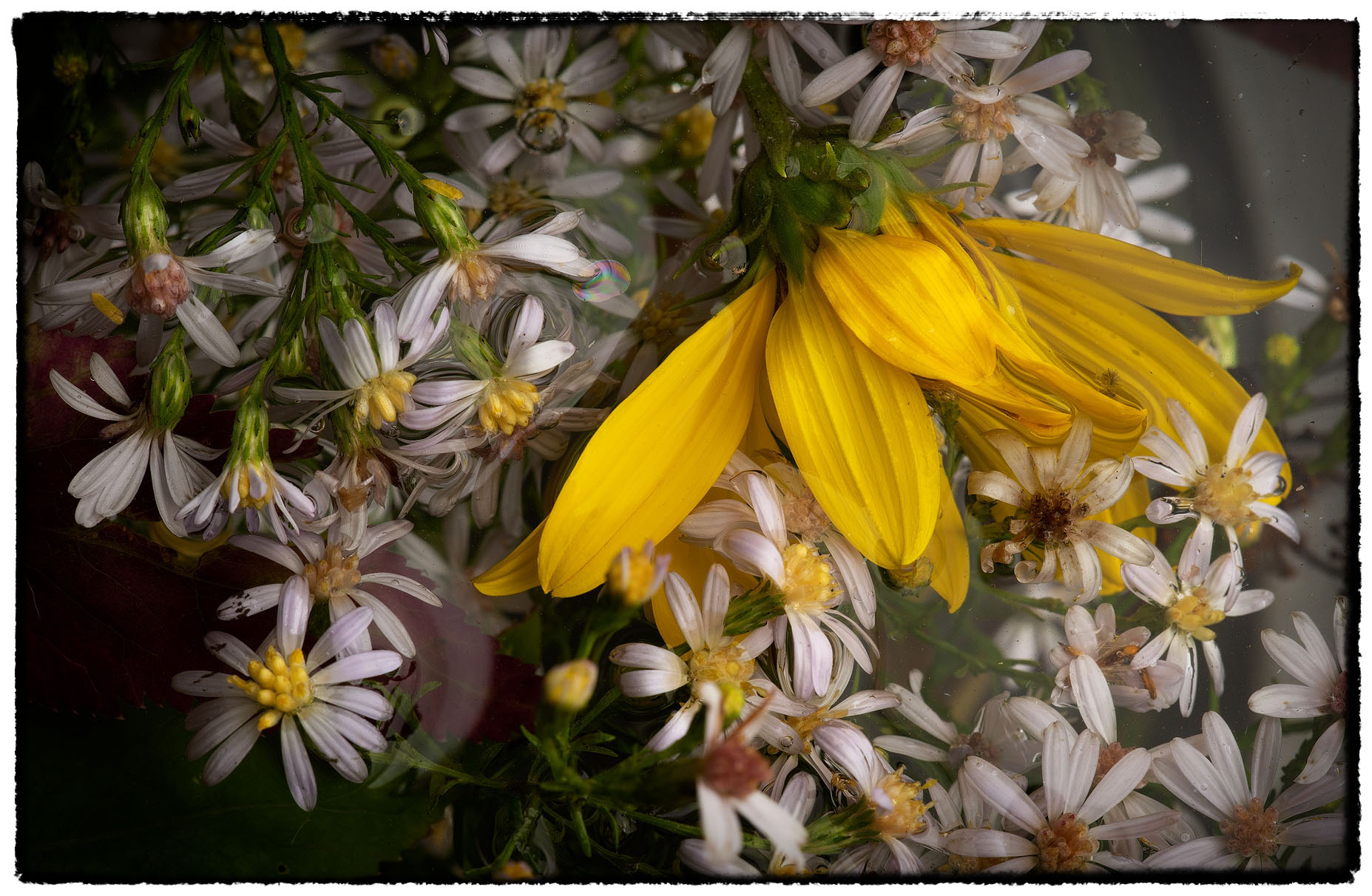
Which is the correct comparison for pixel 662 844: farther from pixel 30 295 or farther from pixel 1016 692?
pixel 30 295

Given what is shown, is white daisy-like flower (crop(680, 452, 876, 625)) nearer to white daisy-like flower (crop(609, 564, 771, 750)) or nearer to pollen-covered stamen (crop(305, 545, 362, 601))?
white daisy-like flower (crop(609, 564, 771, 750))

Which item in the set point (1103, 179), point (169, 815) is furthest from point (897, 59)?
point (169, 815)

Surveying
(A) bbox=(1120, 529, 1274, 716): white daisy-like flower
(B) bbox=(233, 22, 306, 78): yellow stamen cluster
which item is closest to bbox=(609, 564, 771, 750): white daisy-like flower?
(A) bbox=(1120, 529, 1274, 716): white daisy-like flower

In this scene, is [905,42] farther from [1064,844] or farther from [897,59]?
[1064,844]

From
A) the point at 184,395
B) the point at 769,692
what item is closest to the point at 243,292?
the point at 184,395

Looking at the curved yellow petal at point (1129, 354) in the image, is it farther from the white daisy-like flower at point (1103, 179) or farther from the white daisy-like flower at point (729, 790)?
the white daisy-like flower at point (729, 790)

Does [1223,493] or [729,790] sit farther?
[1223,493]

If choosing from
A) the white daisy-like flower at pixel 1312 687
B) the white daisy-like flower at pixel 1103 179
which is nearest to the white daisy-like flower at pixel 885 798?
the white daisy-like flower at pixel 1312 687
